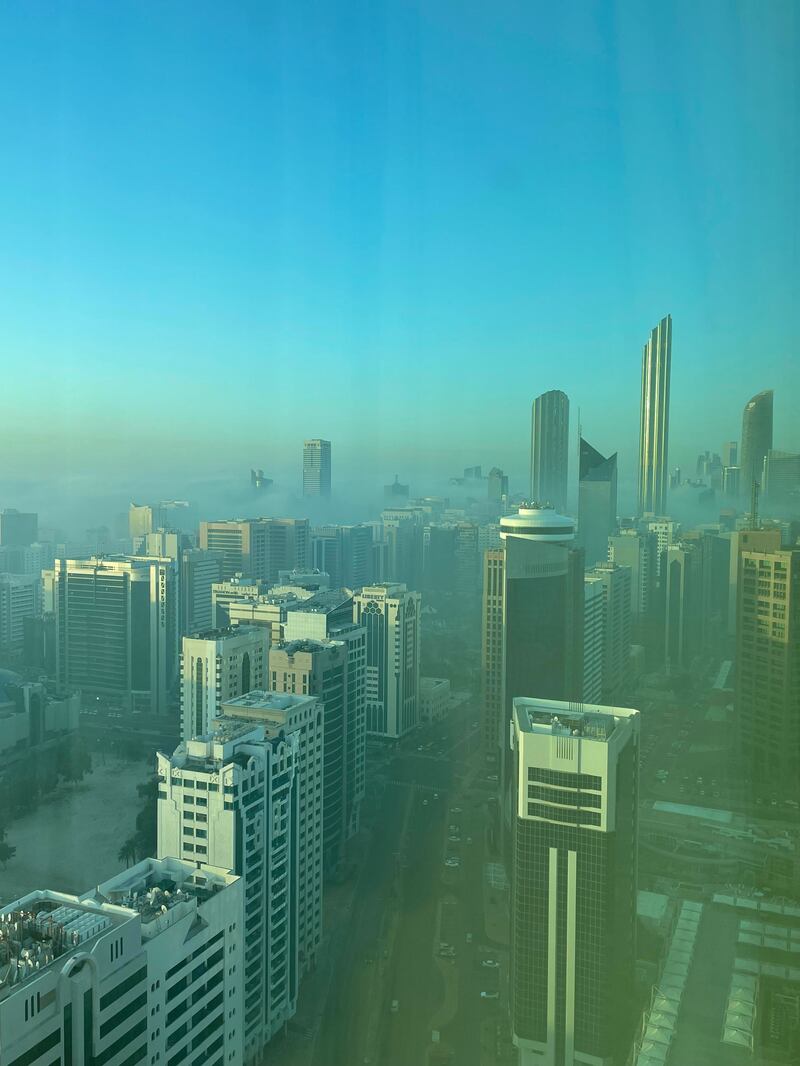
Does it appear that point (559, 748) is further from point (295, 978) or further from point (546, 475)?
point (546, 475)

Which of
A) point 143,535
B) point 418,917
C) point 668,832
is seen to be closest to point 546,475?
point 668,832

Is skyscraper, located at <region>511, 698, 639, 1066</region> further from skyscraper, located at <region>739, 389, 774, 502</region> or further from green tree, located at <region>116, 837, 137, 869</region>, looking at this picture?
green tree, located at <region>116, 837, 137, 869</region>

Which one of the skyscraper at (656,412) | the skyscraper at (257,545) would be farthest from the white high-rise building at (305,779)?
the skyscraper at (257,545)

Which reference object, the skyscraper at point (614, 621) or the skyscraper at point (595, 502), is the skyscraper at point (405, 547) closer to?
the skyscraper at point (614, 621)

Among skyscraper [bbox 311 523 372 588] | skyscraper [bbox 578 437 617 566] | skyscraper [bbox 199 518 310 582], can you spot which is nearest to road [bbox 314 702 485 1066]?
skyscraper [bbox 578 437 617 566]

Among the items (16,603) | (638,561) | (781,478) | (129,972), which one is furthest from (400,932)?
(16,603)

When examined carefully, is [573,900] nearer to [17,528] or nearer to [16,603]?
[17,528]
